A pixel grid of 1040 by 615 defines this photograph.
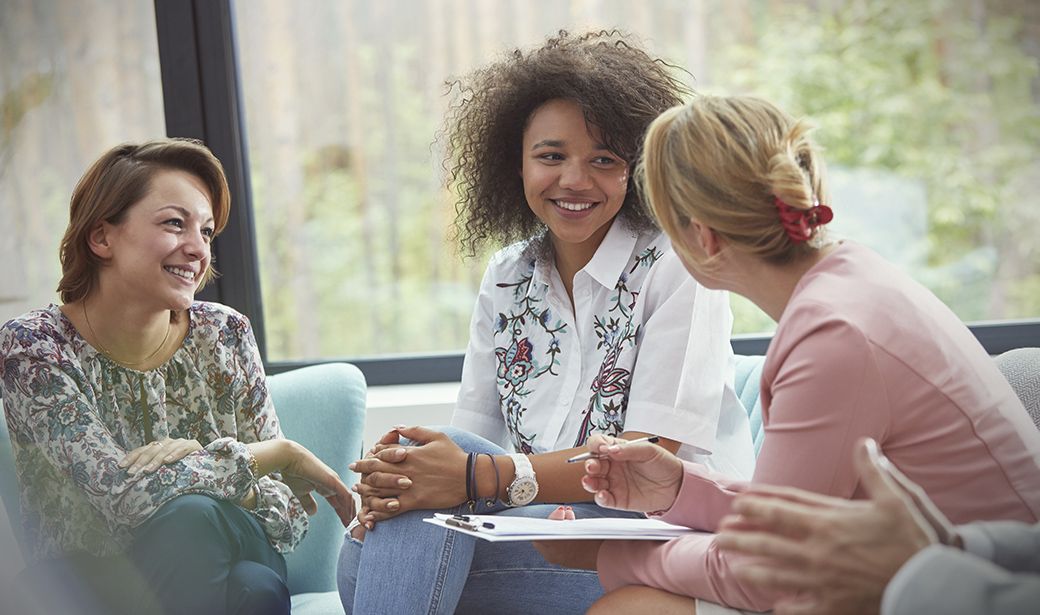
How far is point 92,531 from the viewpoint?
5.91ft

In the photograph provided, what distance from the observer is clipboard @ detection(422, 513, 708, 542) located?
50.5 inches

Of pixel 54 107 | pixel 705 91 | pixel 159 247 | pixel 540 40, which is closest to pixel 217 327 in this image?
pixel 159 247

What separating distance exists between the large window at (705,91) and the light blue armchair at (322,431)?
2.55ft

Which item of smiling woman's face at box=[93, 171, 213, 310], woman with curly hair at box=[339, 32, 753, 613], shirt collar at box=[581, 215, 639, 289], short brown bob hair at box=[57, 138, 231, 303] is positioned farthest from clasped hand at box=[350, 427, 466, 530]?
short brown bob hair at box=[57, 138, 231, 303]

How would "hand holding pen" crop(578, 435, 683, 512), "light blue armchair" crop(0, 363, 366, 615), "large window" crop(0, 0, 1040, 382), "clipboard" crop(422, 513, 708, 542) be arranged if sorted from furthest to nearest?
"large window" crop(0, 0, 1040, 382) < "light blue armchair" crop(0, 363, 366, 615) < "hand holding pen" crop(578, 435, 683, 512) < "clipboard" crop(422, 513, 708, 542)

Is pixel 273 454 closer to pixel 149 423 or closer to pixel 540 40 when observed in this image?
pixel 149 423

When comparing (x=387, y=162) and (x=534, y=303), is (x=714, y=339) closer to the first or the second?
(x=534, y=303)

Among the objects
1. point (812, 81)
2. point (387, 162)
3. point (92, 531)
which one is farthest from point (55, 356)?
point (812, 81)

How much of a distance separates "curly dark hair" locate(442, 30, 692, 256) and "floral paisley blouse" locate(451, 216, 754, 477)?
0.28ft

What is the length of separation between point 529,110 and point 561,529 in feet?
3.08

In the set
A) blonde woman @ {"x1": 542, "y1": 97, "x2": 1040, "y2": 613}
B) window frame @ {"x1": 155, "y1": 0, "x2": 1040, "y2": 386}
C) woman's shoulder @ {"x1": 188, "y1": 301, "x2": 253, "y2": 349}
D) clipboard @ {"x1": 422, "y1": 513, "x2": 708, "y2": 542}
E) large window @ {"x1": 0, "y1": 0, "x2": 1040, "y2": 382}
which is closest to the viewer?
blonde woman @ {"x1": 542, "y1": 97, "x2": 1040, "y2": 613}

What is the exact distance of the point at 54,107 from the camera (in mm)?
2783

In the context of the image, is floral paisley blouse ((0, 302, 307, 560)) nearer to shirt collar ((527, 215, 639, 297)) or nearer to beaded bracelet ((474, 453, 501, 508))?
beaded bracelet ((474, 453, 501, 508))

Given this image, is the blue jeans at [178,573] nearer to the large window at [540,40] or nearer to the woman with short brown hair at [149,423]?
the woman with short brown hair at [149,423]
